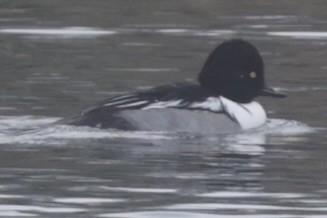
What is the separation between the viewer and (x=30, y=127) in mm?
15695

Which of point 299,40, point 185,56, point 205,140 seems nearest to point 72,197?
point 205,140

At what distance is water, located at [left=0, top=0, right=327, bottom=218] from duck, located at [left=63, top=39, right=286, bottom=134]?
16 centimetres

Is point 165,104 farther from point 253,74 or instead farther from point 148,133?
point 253,74

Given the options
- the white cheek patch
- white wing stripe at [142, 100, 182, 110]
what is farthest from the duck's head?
white wing stripe at [142, 100, 182, 110]

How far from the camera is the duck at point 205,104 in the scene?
1569cm

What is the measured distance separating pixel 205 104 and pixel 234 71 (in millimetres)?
712

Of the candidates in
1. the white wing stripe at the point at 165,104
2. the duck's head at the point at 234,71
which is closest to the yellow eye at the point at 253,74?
the duck's head at the point at 234,71

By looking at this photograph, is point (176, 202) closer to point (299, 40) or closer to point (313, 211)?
point (313, 211)

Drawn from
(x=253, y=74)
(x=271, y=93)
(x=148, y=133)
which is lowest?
(x=148, y=133)

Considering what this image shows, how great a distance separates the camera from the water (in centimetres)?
1238

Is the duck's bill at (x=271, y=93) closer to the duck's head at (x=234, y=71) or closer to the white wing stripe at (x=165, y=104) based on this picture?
the duck's head at (x=234, y=71)

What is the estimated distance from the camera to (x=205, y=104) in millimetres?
15969

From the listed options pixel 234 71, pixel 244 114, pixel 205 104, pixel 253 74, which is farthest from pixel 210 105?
pixel 253 74

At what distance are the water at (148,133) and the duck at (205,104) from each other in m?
0.16
